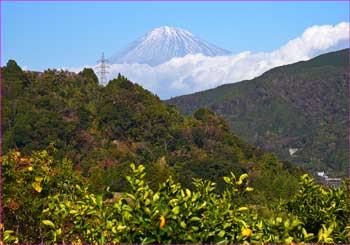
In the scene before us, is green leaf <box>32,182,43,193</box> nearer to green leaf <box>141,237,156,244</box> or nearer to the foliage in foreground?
the foliage in foreground

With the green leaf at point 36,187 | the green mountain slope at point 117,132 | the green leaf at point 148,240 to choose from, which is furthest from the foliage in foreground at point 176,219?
the green mountain slope at point 117,132

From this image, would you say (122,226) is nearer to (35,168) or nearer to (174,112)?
(35,168)

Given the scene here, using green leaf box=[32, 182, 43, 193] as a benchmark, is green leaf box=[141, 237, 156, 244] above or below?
below

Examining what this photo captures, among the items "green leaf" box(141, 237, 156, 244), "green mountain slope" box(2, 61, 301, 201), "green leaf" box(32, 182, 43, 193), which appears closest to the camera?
"green leaf" box(141, 237, 156, 244)

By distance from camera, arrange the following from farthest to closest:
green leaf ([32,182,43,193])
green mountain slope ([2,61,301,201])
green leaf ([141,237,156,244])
Answer: green mountain slope ([2,61,301,201])
green leaf ([32,182,43,193])
green leaf ([141,237,156,244])

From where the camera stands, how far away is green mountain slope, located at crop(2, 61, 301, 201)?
2109 inches

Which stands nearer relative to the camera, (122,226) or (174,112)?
(122,226)

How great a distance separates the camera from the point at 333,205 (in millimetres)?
5402

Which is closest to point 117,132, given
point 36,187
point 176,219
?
point 36,187

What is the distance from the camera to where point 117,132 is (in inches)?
2359

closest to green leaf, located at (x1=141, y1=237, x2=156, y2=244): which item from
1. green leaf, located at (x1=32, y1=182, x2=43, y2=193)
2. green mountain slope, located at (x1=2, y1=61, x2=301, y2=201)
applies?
green leaf, located at (x1=32, y1=182, x2=43, y2=193)

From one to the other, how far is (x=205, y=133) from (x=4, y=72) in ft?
78.6

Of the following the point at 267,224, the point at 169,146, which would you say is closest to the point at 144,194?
the point at 267,224

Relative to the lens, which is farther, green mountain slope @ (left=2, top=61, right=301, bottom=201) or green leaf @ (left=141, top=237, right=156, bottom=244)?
green mountain slope @ (left=2, top=61, right=301, bottom=201)
